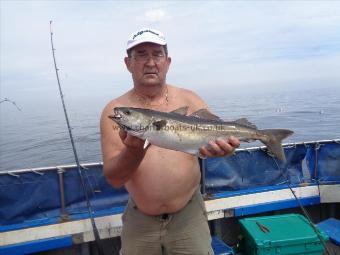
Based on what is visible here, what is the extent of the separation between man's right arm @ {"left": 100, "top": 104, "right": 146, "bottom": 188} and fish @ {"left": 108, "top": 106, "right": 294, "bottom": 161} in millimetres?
120

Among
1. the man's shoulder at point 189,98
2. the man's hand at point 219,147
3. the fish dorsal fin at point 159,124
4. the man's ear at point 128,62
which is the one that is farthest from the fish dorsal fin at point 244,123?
the man's ear at point 128,62

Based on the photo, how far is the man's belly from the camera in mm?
3836

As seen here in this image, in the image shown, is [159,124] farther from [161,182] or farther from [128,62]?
[128,62]

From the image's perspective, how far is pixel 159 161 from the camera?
3871 millimetres

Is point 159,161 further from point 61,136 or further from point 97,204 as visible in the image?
point 61,136

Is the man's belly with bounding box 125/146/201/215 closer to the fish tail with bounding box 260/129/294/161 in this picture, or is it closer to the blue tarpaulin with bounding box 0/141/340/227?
the fish tail with bounding box 260/129/294/161

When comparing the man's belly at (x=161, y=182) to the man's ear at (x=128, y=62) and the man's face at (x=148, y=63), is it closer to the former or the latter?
the man's face at (x=148, y=63)

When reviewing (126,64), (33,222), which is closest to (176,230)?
(126,64)

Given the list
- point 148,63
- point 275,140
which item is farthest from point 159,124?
point 275,140

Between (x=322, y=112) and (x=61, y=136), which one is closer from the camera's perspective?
(x=61, y=136)

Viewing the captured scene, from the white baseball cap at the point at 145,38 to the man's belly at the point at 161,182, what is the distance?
1.16 metres

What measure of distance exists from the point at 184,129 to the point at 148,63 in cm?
89

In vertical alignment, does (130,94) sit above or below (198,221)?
above

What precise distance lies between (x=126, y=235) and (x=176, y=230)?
596 millimetres
